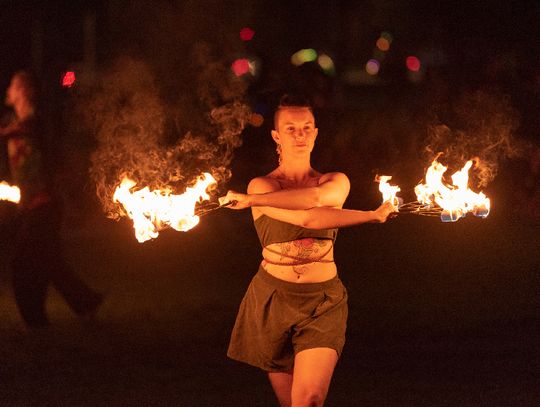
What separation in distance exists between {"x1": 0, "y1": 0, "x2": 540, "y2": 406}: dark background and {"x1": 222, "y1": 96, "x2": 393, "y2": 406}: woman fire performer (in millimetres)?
404

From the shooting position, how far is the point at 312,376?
4.94 meters

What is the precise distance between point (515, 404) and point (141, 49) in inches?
419

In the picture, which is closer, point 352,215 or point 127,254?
point 352,215

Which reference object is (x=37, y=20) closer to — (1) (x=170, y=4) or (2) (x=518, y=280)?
(1) (x=170, y=4)

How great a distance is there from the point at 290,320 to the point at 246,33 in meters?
12.9

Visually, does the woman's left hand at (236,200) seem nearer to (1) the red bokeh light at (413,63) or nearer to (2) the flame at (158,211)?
(2) the flame at (158,211)

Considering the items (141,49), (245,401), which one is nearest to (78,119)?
(141,49)

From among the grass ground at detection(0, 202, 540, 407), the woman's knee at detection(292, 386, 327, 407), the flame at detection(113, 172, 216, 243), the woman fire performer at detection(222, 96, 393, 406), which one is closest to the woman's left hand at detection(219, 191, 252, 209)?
the woman fire performer at detection(222, 96, 393, 406)

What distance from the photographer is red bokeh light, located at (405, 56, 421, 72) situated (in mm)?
21219

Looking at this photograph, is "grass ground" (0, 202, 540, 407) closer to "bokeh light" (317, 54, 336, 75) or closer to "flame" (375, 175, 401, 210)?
"flame" (375, 175, 401, 210)

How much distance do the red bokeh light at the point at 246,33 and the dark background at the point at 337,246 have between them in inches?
4.2

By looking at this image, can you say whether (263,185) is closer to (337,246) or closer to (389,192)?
(389,192)

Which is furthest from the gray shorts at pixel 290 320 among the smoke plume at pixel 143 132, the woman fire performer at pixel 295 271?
the smoke plume at pixel 143 132

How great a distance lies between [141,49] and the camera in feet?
52.4
